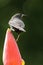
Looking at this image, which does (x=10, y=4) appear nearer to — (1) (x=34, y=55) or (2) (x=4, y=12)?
(2) (x=4, y=12)

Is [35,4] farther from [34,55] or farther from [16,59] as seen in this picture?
[16,59]

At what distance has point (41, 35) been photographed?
197 inches

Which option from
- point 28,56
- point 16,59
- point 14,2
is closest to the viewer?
point 16,59

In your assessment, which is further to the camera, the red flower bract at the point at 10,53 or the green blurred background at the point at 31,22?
the green blurred background at the point at 31,22

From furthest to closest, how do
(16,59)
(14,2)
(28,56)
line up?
(14,2) < (28,56) < (16,59)

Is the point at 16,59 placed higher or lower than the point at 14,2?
lower

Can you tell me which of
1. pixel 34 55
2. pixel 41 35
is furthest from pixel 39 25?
pixel 34 55

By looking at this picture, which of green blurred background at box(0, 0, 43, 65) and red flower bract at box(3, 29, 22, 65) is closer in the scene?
red flower bract at box(3, 29, 22, 65)

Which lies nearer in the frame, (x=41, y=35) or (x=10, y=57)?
(x=10, y=57)

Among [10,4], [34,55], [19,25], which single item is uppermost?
[10,4]

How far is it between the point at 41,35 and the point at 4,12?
0.65 meters

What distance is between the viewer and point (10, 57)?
4.15 feet

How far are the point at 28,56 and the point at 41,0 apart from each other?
34.5 inches

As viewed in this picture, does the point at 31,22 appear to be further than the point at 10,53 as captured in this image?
Yes
